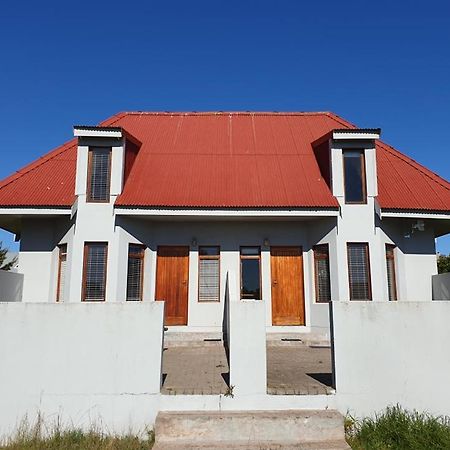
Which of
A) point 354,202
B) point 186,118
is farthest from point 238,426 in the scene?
point 186,118

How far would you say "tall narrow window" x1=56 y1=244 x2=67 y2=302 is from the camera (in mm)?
11688

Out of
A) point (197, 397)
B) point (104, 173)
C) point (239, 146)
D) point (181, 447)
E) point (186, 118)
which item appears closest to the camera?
point (181, 447)

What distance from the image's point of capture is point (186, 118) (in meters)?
16.0

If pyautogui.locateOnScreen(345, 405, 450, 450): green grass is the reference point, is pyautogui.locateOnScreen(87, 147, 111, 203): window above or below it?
above

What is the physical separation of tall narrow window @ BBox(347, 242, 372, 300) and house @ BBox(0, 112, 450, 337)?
3cm

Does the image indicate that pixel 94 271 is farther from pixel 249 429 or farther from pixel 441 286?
pixel 441 286

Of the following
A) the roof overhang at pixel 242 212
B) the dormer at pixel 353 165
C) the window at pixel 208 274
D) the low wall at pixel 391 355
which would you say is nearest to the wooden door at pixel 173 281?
the window at pixel 208 274

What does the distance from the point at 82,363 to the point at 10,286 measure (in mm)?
6434

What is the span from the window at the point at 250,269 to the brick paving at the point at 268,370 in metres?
2.04

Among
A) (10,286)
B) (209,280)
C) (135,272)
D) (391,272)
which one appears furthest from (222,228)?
(10,286)

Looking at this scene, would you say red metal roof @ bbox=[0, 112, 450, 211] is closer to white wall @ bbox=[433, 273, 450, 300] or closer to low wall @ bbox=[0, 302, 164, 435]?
white wall @ bbox=[433, 273, 450, 300]

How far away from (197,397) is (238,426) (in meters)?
0.71

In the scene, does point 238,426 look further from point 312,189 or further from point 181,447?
point 312,189

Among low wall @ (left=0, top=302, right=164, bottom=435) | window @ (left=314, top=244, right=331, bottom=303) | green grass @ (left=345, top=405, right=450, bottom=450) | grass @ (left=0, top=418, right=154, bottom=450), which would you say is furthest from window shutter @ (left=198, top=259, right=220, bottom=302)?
green grass @ (left=345, top=405, right=450, bottom=450)
